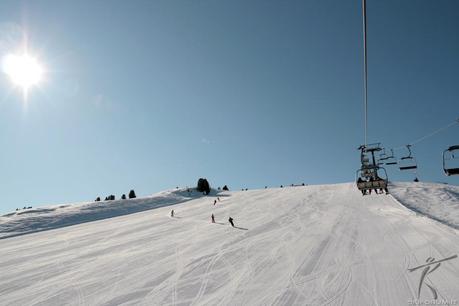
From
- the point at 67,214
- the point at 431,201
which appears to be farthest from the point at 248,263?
the point at 67,214

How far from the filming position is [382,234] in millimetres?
17406

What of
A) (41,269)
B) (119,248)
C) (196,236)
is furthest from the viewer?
(196,236)

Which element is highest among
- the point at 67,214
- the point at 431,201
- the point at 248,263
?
the point at 431,201

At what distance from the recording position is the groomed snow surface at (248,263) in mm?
9477

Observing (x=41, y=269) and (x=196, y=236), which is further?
(x=196, y=236)

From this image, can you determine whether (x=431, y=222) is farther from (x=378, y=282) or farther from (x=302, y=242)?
(x=378, y=282)

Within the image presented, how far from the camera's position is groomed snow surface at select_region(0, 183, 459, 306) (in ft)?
31.1

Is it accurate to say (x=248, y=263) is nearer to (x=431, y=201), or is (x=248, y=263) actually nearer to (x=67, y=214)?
(x=431, y=201)

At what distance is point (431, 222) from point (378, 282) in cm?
1259

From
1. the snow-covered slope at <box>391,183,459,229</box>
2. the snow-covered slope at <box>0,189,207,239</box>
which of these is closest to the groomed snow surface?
the snow-covered slope at <box>391,183,459,229</box>

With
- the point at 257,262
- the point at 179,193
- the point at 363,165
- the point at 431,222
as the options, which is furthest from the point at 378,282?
the point at 179,193

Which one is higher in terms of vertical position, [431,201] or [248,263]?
[431,201]

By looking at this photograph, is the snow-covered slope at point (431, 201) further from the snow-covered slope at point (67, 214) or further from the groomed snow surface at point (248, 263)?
the snow-covered slope at point (67, 214)

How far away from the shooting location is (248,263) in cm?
1313
